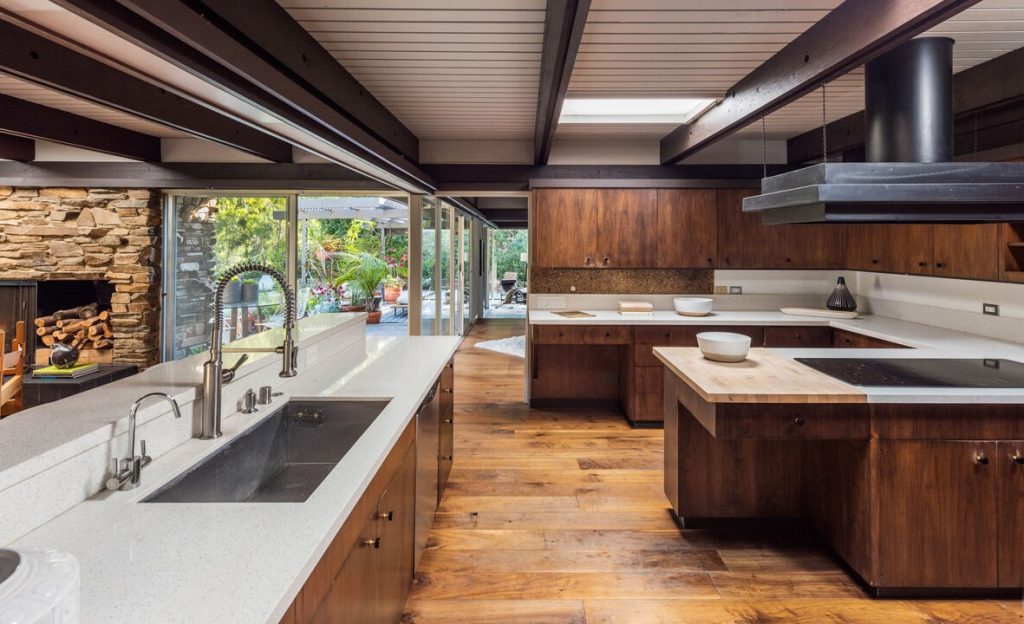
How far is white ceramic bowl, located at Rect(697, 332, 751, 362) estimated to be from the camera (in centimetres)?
255

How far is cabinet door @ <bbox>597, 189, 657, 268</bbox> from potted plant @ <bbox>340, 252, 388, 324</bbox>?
287 cm

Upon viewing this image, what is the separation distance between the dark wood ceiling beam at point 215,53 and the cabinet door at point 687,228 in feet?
9.66

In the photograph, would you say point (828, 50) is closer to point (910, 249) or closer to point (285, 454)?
point (910, 249)

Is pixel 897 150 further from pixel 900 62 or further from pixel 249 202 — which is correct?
pixel 249 202

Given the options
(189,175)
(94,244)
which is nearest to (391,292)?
(189,175)

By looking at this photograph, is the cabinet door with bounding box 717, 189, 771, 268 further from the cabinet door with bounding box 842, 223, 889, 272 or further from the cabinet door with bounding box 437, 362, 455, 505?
the cabinet door with bounding box 437, 362, 455, 505

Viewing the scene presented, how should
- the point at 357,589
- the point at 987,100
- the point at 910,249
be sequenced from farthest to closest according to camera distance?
the point at 910,249 → the point at 987,100 → the point at 357,589

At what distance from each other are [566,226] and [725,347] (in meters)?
2.31

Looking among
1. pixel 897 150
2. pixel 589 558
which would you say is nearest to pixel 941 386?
pixel 897 150

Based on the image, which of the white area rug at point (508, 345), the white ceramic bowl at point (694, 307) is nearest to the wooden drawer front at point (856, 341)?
the white ceramic bowl at point (694, 307)

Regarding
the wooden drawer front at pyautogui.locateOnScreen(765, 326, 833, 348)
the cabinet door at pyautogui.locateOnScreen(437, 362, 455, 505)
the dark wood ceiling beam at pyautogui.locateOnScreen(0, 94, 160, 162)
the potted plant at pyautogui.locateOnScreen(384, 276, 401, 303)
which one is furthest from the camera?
the potted plant at pyautogui.locateOnScreen(384, 276, 401, 303)

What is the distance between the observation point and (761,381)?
2230 mm

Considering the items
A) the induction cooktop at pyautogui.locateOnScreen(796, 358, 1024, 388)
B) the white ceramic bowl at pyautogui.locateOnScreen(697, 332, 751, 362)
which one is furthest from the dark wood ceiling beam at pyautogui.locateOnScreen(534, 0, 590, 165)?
the induction cooktop at pyautogui.locateOnScreen(796, 358, 1024, 388)

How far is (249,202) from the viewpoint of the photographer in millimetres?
5043
